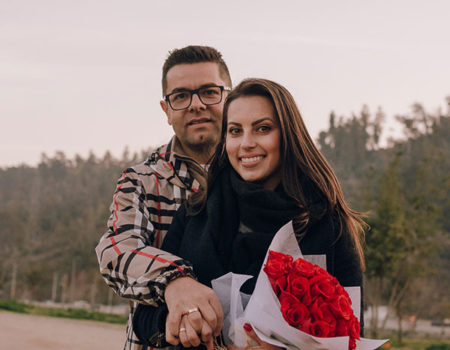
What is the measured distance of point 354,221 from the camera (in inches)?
85.2

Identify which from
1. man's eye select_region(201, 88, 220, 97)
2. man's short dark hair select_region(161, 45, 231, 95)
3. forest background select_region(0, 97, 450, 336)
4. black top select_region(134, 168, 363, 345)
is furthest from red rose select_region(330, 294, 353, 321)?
forest background select_region(0, 97, 450, 336)

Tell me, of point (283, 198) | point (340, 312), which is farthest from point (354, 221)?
point (340, 312)

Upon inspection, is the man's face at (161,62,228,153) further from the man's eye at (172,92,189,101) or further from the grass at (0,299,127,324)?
the grass at (0,299,127,324)

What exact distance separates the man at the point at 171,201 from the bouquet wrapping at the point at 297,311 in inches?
6.6

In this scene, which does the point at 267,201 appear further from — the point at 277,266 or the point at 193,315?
the point at 193,315

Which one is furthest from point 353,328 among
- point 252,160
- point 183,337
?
point 252,160

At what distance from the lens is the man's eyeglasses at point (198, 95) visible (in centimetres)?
283

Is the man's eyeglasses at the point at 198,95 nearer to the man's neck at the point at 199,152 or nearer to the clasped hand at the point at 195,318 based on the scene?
the man's neck at the point at 199,152

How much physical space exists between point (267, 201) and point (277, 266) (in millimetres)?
418

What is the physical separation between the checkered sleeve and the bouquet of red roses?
41 cm

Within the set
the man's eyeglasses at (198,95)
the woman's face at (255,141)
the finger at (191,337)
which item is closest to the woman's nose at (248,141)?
the woman's face at (255,141)

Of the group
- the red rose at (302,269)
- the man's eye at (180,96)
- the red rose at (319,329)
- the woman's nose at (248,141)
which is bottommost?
the red rose at (319,329)

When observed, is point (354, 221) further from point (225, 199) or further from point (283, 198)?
point (225, 199)

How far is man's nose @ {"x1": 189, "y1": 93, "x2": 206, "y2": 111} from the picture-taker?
110 inches
